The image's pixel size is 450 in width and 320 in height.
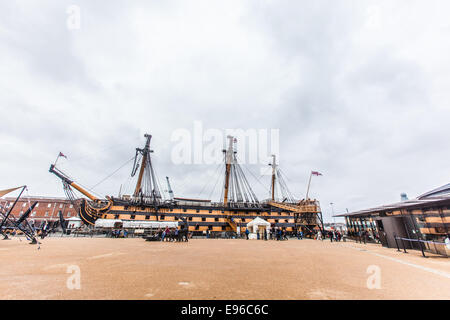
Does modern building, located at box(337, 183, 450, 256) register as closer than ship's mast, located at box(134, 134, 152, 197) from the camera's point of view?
Yes

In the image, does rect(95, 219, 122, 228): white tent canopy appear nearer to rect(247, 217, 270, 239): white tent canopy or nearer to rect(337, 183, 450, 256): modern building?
rect(247, 217, 270, 239): white tent canopy

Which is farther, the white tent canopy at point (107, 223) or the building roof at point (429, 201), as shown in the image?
the white tent canopy at point (107, 223)

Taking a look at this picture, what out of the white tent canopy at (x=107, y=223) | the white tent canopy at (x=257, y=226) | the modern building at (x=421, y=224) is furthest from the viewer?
the white tent canopy at (x=107, y=223)

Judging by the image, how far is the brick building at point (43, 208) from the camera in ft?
199

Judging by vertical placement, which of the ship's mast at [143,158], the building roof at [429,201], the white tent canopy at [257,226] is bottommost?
the white tent canopy at [257,226]

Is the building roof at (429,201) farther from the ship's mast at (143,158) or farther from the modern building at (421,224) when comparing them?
the ship's mast at (143,158)

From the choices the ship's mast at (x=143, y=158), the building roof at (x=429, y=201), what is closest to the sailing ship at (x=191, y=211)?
the ship's mast at (x=143, y=158)

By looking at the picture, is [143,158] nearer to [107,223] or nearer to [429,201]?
[107,223]

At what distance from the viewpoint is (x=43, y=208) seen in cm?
6200

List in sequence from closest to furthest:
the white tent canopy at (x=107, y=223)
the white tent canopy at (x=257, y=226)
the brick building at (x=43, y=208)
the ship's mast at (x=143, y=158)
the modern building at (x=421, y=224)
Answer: the modern building at (x=421, y=224) < the white tent canopy at (x=257, y=226) < the white tent canopy at (x=107, y=223) < the ship's mast at (x=143, y=158) < the brick building at (x=43, y=208)

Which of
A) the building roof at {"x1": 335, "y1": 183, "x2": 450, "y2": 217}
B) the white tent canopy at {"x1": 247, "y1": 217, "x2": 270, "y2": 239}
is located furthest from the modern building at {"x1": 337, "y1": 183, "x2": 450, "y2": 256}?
the white tent canopy at {"x1": 247, "y1": 217, "x2": 270, "y2": 239}

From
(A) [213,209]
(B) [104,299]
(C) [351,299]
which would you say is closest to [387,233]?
(C) [351,299]

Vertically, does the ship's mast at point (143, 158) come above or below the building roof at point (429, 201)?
above

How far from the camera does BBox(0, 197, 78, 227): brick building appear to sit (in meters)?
60.6
